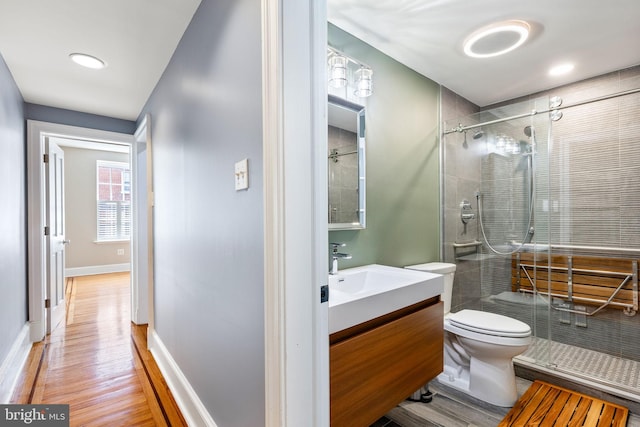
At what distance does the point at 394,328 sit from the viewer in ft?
4.53

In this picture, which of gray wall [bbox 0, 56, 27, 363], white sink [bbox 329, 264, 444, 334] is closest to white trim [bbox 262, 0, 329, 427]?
white sink [bbox 329, 264, 444, 334]

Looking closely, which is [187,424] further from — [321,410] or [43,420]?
[321,410]

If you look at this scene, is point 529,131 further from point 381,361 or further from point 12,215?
point 12,215

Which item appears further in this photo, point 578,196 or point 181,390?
point 578,196

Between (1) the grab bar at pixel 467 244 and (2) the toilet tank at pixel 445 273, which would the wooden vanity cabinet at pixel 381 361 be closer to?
(2) the toilet tank at pixel 445 273

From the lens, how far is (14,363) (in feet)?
7.01

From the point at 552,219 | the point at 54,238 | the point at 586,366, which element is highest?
the point at 552,219

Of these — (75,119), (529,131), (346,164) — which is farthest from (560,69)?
(75,119)

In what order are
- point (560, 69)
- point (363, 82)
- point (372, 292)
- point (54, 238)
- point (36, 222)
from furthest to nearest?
point (54, 238)
point (36, 222)
point (560, 69)
point (363, 82)
point (372, 292)

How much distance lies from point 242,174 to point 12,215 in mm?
2333

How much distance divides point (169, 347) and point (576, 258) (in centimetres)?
337

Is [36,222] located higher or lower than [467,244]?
higher

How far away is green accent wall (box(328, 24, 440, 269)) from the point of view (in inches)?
80.7

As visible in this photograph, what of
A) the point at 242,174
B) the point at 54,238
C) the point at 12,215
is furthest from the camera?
the point at 54,238
